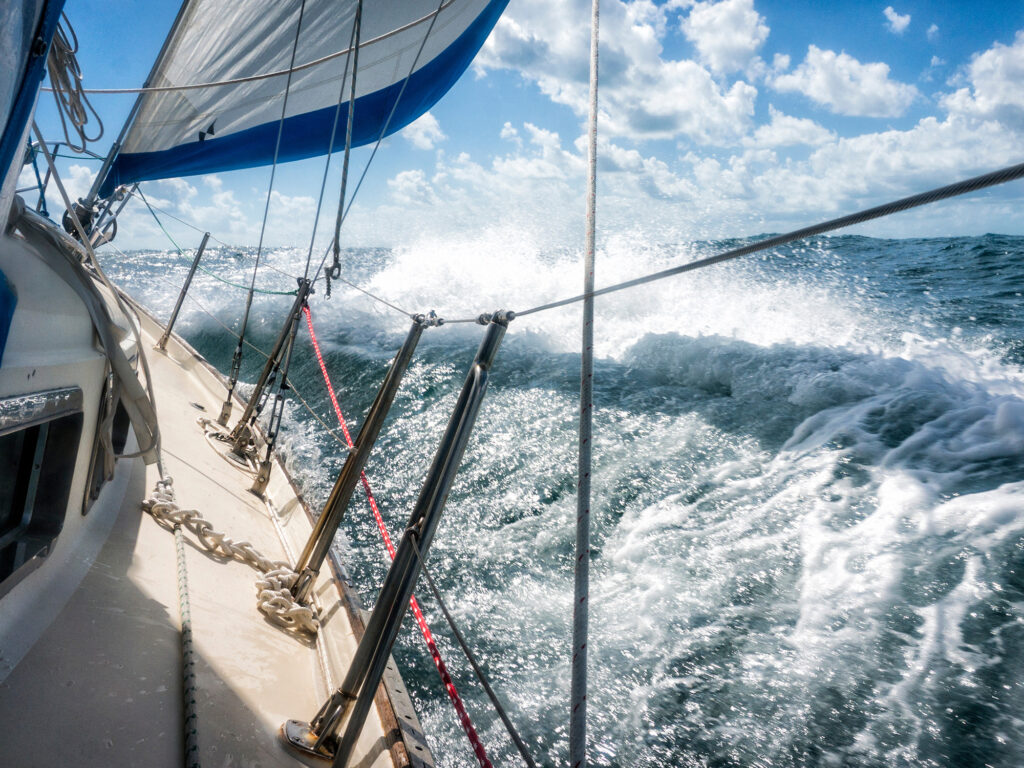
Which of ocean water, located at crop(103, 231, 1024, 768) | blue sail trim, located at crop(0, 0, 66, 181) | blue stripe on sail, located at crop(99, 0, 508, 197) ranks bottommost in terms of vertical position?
ocean water, located at crop(103, 231, 1024, 768)

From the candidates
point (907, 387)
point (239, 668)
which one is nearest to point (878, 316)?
point (907, 387)

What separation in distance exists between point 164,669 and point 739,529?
3.21 m

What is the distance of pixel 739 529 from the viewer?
3713mm

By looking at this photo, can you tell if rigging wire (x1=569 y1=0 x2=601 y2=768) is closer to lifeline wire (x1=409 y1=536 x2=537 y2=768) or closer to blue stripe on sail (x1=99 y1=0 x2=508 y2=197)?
lifeline wire (x1=409 y1=536 x2=537 y2=768)

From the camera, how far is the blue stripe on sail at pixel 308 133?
3293 millimetres

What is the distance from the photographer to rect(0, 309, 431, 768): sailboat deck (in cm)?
124

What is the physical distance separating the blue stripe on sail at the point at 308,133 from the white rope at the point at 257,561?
194 centimetres

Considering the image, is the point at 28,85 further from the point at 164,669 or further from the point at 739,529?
the point at 739,529

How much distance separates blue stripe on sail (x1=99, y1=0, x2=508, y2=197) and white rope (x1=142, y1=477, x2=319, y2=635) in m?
1.94

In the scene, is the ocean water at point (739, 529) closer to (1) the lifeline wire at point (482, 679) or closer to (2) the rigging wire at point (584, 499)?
(1) the lifeline wire at point (482, 679)

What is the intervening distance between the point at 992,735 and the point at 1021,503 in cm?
174

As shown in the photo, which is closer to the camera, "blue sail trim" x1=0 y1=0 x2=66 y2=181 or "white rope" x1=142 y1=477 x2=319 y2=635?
"blue sail trim" x1=0 y1=0 x2=66 y2=181

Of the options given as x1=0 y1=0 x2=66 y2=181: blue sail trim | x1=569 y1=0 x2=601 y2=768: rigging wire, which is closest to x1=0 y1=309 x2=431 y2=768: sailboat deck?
x1=569 y1=0 x2=601 y2=768: rigging wire

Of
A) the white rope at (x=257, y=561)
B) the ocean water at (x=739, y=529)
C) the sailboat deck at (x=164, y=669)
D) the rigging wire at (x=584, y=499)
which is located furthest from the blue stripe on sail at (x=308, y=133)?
the ocean water at (x=739, y=529)
